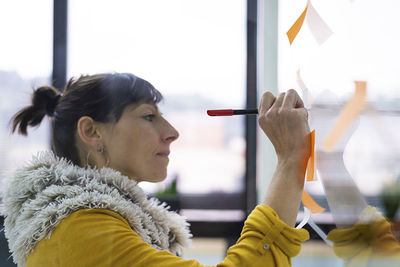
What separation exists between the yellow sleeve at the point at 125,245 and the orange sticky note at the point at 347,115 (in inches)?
4.7

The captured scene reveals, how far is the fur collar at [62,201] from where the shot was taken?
0.56 meters

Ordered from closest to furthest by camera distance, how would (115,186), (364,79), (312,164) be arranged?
(364,79), (312,164), (115,186)

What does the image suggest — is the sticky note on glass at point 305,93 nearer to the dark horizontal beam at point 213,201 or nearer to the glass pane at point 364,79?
the glass pane at point 364,79

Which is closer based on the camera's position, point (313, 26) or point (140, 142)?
point (313, 26)

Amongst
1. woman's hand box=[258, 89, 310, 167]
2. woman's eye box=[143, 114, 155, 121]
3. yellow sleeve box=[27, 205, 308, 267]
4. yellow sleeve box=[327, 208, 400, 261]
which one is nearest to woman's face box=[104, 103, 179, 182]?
woman's eye box=[143, 114, 155, 121]

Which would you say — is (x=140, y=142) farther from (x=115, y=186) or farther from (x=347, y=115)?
(x=347, y=115)

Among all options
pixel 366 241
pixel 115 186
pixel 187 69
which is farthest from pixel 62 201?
pixel 366 241

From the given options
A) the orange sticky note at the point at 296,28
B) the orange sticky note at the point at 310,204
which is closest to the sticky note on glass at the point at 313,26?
the orange sticky note at the point at 296,28

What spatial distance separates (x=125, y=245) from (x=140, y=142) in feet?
0.63

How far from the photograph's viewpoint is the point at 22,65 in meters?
0.70

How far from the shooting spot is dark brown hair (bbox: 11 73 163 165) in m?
0.64

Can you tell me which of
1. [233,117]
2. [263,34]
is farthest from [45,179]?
[263,34]

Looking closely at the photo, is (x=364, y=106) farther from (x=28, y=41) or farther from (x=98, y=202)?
(x=28, y=41)

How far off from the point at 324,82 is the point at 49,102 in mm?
538
